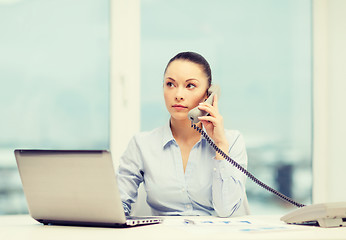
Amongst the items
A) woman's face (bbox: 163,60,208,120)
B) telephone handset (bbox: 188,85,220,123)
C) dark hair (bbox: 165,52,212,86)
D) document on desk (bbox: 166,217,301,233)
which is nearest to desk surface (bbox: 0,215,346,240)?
document on desk (bbox: 166,217,301,233)

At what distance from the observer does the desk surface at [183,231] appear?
42.1 inches

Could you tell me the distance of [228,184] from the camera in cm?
171

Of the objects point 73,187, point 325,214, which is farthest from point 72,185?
point 325,214

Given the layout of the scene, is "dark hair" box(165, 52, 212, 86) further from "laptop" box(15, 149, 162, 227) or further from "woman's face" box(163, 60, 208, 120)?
"laptop" box(15, 149, 162, 227)

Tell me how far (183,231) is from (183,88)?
2.57ft

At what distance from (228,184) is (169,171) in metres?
0.26

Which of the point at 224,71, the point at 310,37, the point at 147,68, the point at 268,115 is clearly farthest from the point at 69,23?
the point at 310,37

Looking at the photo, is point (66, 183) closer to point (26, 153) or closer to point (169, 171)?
point (26, 153)

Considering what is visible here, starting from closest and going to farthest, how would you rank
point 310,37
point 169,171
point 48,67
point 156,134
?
point 169,171 → point 156,134 → point 48,67 → point 310,37

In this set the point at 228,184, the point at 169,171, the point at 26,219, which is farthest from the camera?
the point at 169,171

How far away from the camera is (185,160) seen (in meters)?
1.86

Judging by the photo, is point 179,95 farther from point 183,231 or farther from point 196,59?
point 183,231

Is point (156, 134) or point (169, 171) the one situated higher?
point (156, 134)

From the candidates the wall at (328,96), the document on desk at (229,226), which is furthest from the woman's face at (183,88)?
the wall at (328,96)
